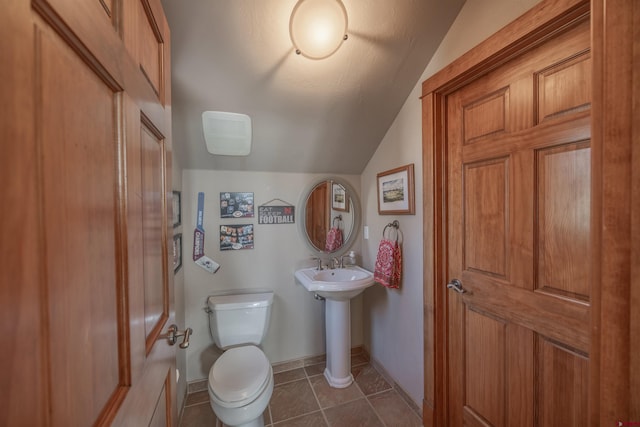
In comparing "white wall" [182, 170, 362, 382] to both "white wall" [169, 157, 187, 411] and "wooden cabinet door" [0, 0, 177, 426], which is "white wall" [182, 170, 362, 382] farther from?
"wooden cabinet door" [0, 0, 177, 426]

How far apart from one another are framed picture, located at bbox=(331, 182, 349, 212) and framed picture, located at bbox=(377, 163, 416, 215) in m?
0.35

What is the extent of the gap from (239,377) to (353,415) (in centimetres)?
79

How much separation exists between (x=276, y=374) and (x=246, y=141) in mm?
1809

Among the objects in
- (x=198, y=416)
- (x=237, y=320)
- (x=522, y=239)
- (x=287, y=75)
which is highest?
(x=287, y=75)

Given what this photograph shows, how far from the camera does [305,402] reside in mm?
1728

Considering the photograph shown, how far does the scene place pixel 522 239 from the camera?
3.43ft

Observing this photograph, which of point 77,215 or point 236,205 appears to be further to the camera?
point 236,205

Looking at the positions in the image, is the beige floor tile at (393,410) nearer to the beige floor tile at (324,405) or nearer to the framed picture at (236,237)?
the beige floor tile at (324,405)

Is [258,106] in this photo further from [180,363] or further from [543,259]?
[180,363]

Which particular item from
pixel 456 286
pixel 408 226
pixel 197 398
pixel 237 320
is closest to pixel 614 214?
pixel 456 286

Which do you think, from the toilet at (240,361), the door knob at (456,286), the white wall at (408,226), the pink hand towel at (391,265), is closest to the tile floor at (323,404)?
the white wall at (408,226)

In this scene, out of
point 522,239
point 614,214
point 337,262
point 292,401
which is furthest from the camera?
point 337,262

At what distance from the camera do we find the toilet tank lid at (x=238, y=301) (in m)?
1.73

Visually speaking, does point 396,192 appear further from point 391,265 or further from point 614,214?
point 614,214
